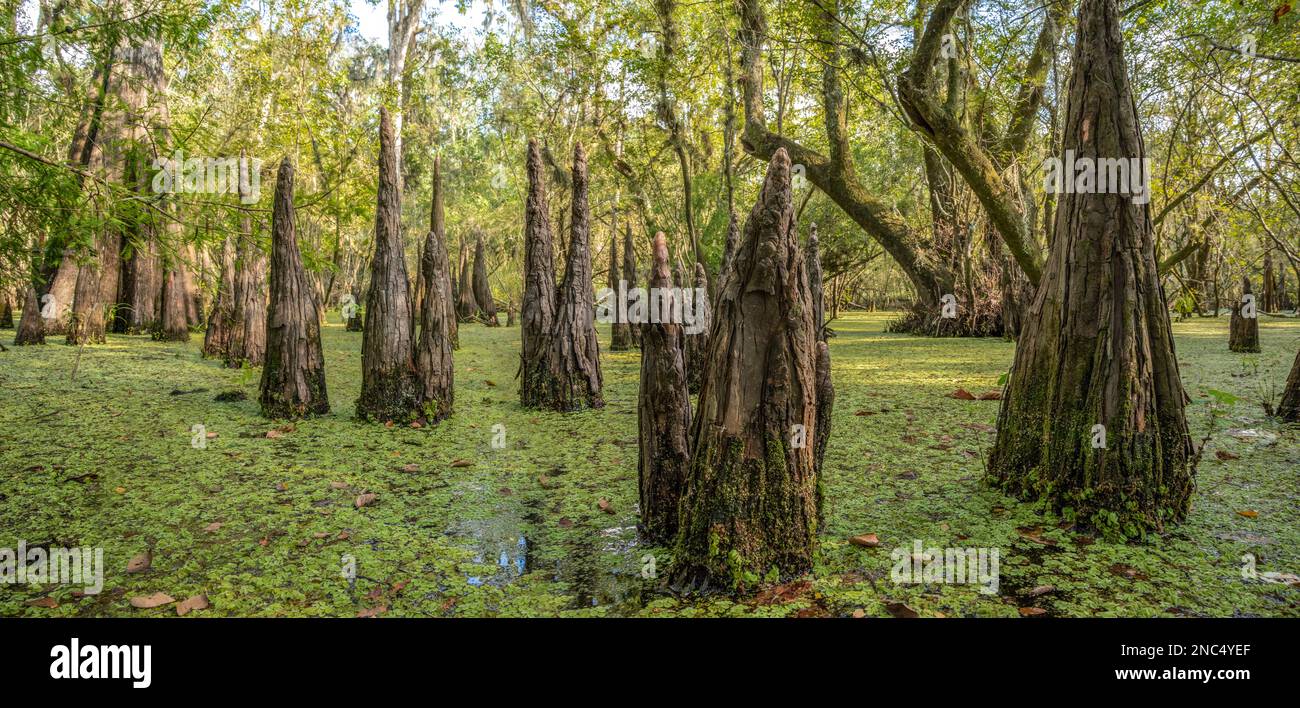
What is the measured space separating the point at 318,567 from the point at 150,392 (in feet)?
15.2

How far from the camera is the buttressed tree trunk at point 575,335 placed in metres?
5.60

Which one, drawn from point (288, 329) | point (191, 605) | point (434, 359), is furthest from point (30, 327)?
point (191, 605)

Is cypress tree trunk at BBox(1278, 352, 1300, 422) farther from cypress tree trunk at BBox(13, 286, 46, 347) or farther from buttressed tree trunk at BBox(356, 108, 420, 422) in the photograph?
cypress tree trunk at BBox(13, 286, 46, 347)

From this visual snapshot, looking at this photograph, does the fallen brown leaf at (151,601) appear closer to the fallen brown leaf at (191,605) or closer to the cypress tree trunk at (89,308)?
the fallen brown leaf at (191,605)

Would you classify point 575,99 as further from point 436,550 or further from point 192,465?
point 436,550

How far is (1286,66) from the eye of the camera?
651cm

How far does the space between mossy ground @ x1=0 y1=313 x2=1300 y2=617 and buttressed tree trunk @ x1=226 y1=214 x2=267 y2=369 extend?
1.43 m

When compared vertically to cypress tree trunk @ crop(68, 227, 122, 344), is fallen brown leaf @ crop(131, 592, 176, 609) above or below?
below

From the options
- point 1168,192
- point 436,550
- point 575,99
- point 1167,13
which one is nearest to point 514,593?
point 436,550

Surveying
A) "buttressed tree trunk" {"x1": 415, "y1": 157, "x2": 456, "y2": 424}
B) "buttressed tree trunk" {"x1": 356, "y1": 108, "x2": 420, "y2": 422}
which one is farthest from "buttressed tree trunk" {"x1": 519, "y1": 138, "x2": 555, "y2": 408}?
"buttressed tree trunk" {"x1": 356, "y1": 108, "x2": 420, "y2": 422}

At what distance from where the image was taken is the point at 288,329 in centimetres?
497

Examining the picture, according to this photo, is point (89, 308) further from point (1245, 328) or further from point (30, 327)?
point (1245, 328)

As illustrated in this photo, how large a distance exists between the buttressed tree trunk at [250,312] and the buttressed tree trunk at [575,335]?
11.1ft

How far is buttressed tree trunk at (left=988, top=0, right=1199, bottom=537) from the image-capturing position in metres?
2.76
